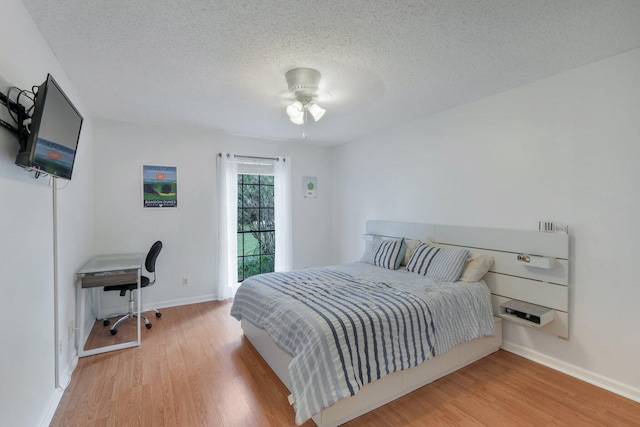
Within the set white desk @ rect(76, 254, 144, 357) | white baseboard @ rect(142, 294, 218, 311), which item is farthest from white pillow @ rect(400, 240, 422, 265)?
white desk @ rect(76, 254, 144, 357)

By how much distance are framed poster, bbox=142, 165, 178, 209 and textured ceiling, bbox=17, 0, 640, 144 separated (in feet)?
3.43

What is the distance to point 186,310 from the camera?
4.10m

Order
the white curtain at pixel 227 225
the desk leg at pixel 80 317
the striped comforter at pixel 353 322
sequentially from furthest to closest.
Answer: the white curtain at pixel 227 225, the desk leg at pixel 80 317, the striped comforter at pixel 353 322

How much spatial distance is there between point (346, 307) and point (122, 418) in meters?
1.72

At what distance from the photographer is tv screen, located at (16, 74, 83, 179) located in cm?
151

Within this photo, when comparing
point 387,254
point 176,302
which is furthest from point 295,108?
point 176,302

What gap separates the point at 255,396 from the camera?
2273 millimetres

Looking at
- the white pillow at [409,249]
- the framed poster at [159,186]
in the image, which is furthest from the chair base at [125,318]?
the white pillow at [409,249]

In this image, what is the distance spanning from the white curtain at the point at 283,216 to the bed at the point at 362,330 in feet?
5.36

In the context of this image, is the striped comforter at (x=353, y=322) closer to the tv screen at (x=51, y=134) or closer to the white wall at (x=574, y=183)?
the white wall at (x=574, y=183)

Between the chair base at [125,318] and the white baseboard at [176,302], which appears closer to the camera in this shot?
the chair base at [125,318]

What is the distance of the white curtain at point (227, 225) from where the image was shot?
4461 millimetres

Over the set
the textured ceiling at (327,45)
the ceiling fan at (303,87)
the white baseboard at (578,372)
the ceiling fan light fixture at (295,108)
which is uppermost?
the textured ceiling at (327,45)

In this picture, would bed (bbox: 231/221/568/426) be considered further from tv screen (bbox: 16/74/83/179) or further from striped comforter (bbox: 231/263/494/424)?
tv screen (bbox: 16/74/83/179)
